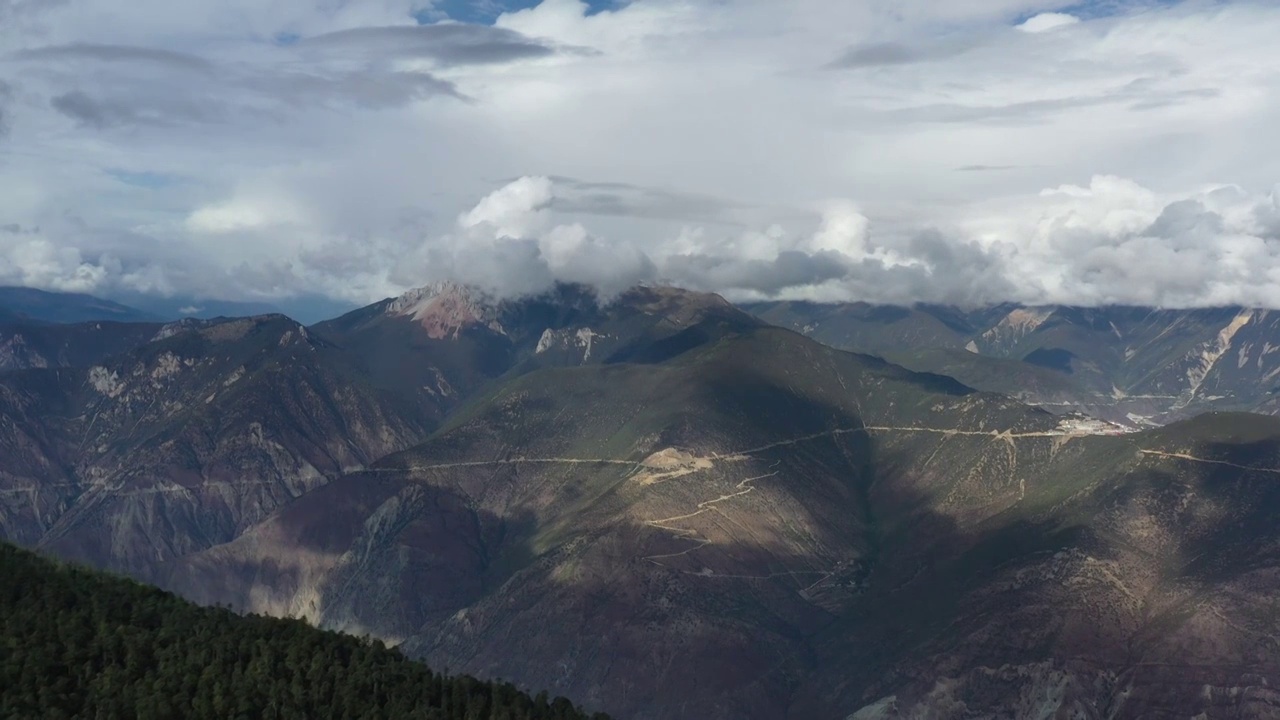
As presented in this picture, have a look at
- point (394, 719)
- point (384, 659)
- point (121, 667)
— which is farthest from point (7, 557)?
point (394, 719)

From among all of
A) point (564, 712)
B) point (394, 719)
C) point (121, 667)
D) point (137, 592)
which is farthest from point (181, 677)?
point (564, 712)

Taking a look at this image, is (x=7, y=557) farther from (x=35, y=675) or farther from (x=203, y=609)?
(x=35, y=675)

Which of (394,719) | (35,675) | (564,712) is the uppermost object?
(35,675)

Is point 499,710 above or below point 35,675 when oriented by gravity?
below

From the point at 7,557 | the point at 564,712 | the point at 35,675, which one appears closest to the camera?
the point at 35,675

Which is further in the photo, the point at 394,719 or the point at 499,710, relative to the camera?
the point at 499,710

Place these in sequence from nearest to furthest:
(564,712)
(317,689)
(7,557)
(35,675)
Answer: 1. (35,675)
2. (317,689)
3. (564,712)
4. (7,557)
